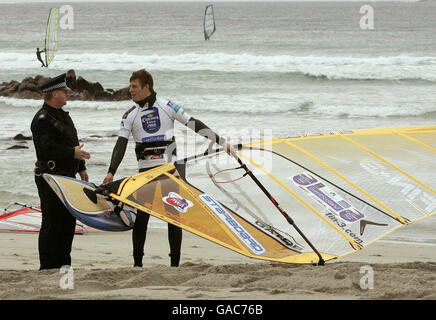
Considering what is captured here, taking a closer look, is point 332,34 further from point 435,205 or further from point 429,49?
point 435,205

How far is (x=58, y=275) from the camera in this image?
4348 millimetres

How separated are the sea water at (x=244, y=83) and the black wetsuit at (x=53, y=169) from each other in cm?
320

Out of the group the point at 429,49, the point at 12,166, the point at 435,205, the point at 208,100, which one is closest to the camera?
the point at 435,205

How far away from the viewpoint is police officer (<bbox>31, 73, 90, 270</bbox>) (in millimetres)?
4480

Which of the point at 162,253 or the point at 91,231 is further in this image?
the point at 91,231

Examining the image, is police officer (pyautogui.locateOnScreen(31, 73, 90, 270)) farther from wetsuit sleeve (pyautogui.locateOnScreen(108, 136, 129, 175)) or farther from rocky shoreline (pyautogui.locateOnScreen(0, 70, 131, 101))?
rocky shoreline (pyautogui.locateOnScreen(0, 70, 131, 101))

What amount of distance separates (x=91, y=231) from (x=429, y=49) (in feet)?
112

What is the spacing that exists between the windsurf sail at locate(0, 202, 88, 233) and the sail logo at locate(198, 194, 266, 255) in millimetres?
3061

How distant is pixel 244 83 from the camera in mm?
25125

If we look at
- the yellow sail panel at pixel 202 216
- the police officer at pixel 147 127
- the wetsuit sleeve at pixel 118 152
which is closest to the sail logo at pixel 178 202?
the yellow sail panel at pixel 202 216

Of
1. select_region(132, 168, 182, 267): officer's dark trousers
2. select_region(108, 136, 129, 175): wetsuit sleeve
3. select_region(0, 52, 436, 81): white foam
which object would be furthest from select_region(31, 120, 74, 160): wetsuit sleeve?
select_region(0, 52, 436, 81): white foam

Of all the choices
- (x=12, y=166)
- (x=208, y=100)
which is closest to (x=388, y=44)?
(x=208, y=100)

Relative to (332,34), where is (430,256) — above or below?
below

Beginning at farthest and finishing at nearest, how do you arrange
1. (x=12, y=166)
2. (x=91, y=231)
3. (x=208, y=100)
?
(x=208, y=100) < (x=12, y=166) < (x=91, y=231)
